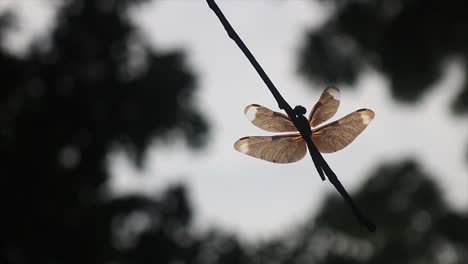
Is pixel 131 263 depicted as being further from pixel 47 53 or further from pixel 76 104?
pixel 47 53

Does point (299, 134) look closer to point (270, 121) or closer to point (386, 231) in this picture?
Result: point (270, 121)

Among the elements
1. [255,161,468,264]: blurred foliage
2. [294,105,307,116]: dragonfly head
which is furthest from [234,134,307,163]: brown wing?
[255,161,468,264]: blurred foliage

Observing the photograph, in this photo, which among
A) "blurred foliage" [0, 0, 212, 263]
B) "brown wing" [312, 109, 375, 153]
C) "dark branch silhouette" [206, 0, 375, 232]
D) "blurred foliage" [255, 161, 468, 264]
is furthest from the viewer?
"blurred foliage" [255, 161, 468, 264]

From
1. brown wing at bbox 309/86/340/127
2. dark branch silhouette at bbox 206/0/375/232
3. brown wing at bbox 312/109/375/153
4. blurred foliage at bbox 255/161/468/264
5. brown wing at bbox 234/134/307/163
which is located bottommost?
dark branch silhouette at bbox 206/0/375/232

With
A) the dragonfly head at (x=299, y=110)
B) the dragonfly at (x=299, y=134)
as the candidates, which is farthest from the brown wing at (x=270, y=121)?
the dragonfly head at (x=299, y=110)

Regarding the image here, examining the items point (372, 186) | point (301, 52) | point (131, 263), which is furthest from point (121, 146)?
point (372, 186)

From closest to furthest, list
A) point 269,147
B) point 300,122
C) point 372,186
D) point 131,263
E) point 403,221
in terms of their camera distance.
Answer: point 300,122
point 269,147
point 131,263
point 372,186
point 403,221

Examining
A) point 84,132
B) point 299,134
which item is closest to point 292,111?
point 299,134

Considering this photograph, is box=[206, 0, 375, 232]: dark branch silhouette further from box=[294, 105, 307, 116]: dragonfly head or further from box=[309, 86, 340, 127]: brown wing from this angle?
box=[309, 86, 340, 127]: brown wing
